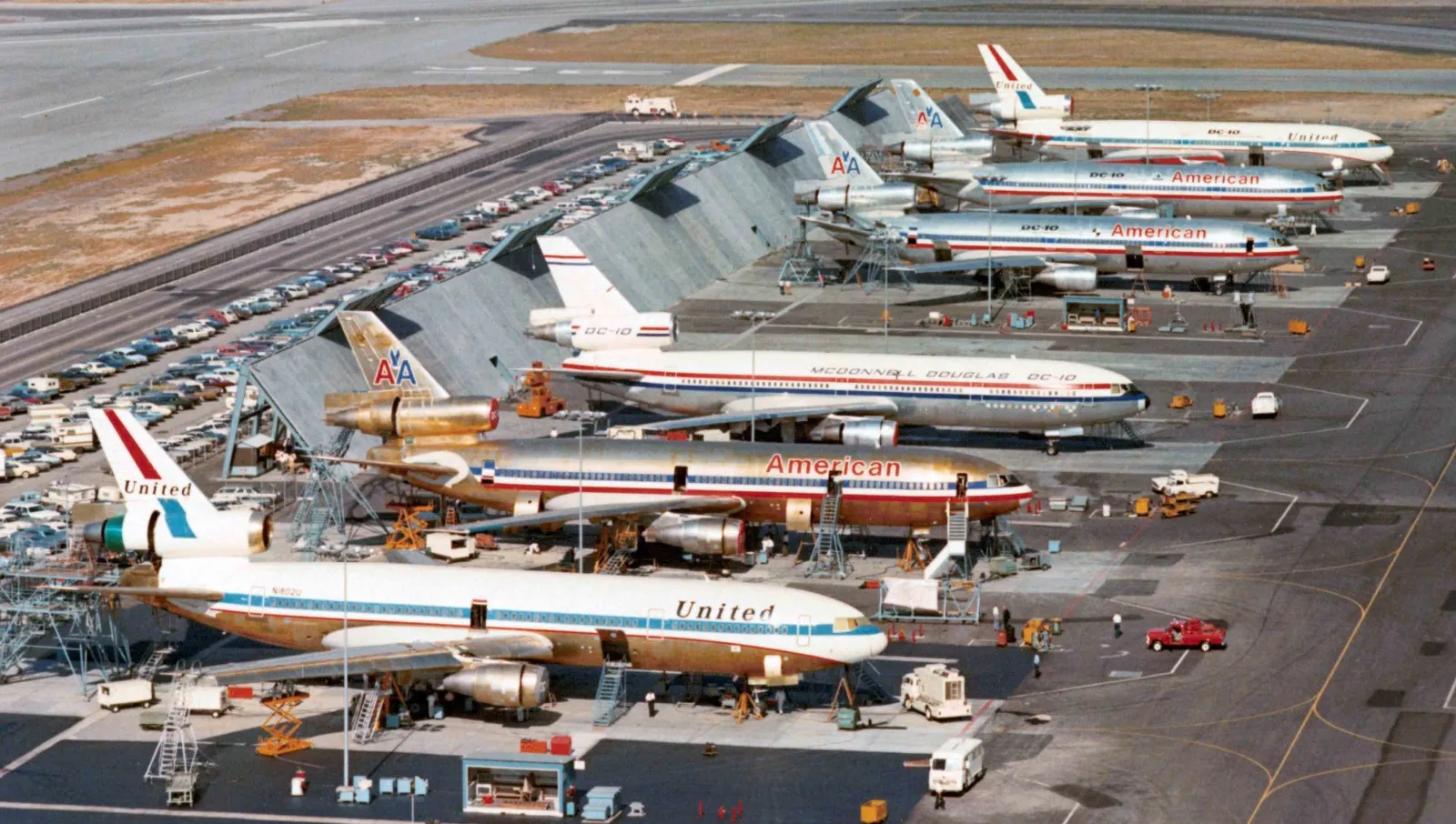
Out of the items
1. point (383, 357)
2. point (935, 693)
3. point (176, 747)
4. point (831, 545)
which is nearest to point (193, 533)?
point (176, 747)

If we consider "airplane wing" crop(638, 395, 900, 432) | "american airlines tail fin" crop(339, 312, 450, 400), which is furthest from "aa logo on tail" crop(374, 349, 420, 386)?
"airplane wing" crop(638, 395, 900, 432)

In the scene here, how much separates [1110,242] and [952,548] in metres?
66.9

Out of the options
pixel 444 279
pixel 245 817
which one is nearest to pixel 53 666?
pixel 245 817

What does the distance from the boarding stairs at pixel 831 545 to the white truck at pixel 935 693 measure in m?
19.3

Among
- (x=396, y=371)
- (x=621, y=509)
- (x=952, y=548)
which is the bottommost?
(x=952, y=548)

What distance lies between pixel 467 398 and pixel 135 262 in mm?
79780

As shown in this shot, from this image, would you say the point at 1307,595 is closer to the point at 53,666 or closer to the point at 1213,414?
the point at 1213,414

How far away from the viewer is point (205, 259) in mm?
183750

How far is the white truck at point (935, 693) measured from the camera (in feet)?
291

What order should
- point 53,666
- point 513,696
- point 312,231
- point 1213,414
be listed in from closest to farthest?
point 513,696
point 53,666
point 1213,414
point 312,231

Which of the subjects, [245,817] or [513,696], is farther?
[513,696]

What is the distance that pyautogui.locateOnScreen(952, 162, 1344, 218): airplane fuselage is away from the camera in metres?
189

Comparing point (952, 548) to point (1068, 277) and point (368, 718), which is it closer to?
point (368, 718)

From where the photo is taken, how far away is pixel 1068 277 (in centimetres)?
16638
